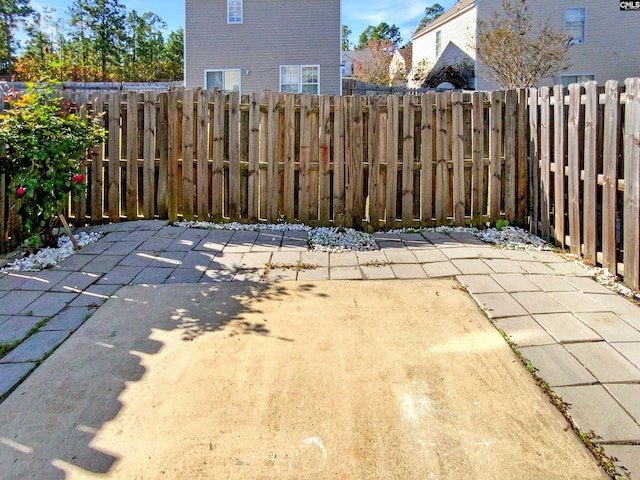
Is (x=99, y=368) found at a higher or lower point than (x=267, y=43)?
lower

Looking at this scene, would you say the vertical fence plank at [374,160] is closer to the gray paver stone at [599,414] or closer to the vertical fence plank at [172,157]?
the vertical fence plank at [172,157]

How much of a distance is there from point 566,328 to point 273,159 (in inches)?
142

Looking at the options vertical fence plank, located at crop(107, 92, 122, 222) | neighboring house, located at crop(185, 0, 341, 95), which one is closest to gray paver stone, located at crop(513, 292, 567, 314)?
vertical fence plank, located at crop(107, 92, 122, 222)

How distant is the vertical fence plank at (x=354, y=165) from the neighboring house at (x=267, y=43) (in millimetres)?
11862

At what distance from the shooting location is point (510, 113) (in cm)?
550

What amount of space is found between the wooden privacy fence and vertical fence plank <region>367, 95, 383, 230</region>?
5.48 feet

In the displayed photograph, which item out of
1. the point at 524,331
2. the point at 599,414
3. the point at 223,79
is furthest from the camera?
the point at 223,79

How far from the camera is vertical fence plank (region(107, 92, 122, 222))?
5.66 m

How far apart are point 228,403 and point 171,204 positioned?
381 centimetres

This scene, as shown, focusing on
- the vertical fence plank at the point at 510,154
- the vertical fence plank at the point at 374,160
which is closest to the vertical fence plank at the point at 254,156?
the vertical fence plank at the point at 374,160

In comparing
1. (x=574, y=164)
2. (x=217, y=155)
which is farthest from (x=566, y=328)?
(x=217, y=155)

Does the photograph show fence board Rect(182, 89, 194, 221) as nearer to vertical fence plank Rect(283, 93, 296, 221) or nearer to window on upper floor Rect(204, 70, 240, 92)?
vertical fence plank Rect(283, 93, 296, 221)

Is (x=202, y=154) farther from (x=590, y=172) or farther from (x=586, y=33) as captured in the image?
(x=586, y=33)

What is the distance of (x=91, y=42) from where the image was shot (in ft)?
90.6
